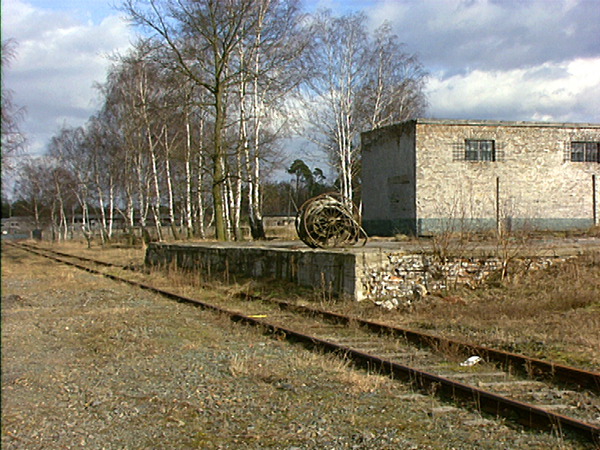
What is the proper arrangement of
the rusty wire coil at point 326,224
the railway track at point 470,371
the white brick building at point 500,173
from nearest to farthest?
the railway track at point 470,371
the rusty wire coil at point 326,224
the white brick building at point 500,173

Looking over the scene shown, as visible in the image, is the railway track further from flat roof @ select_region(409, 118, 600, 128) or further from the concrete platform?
flat roof @ select_region(409, 118, 600, 128)

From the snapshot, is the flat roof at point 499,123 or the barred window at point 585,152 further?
the barred window at point 585,152

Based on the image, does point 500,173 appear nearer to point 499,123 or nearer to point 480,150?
point 480,150

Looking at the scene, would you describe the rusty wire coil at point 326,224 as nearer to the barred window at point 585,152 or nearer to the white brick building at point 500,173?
the white brick building at point 500,173

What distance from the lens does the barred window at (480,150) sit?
25172mm

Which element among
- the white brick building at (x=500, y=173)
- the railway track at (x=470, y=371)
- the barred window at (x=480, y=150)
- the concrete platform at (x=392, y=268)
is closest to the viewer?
the railway track at (x=470, y=371)

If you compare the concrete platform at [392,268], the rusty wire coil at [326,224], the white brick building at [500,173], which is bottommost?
the concrete platform at [392,268]

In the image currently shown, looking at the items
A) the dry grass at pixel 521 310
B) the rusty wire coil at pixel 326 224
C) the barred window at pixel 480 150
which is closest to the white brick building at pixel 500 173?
the barred window at pixel 480 150

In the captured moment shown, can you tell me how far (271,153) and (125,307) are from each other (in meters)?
16.2

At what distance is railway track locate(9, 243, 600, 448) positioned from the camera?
16.1 feet

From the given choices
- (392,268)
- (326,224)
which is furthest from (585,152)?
(392,268)

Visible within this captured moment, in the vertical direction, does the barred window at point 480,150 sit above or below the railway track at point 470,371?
above

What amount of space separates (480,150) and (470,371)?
20.4 metres

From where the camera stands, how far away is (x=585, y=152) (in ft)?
84.0
